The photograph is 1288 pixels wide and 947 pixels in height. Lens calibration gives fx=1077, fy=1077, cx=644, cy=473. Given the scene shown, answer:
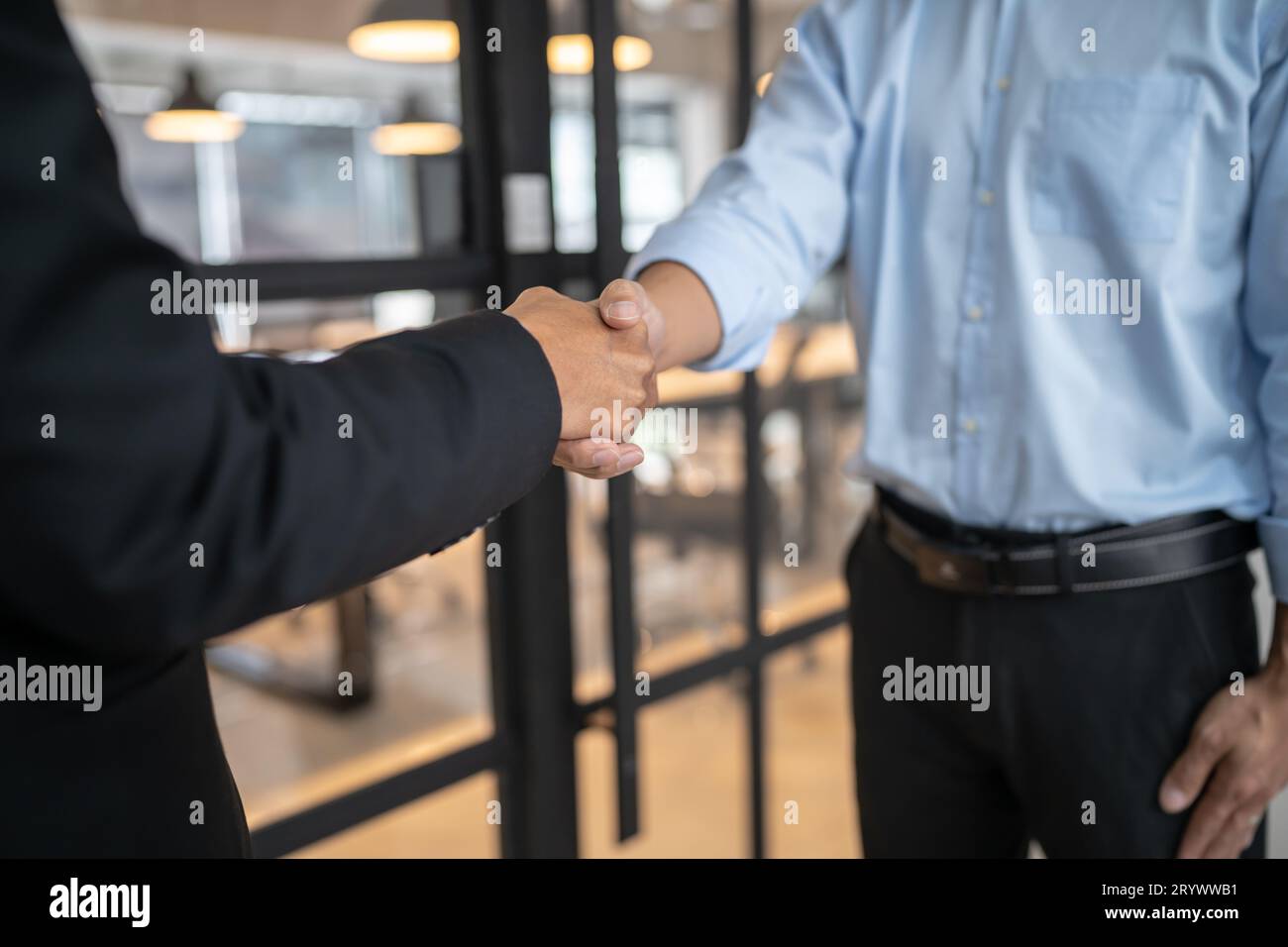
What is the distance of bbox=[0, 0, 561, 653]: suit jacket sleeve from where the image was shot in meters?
0.48

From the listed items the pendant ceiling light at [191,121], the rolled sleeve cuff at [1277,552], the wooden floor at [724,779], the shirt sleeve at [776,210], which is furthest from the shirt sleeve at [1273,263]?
the pendant ceiling light at [191,121]

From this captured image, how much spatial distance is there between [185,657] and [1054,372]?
81 centimetres

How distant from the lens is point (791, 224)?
115 cm

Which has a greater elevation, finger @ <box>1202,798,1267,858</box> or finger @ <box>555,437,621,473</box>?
finger @ <box>555,437,621,473</box>

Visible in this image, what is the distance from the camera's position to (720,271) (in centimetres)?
108

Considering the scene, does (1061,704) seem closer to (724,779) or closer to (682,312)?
(682,312)

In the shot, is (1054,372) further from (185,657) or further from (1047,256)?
(185,657)

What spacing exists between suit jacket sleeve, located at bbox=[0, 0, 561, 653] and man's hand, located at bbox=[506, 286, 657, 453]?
8.0 inches

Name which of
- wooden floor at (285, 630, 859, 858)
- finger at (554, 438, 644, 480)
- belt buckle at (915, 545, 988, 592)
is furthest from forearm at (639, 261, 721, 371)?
wooden floor at (285, 630, 859, 858)

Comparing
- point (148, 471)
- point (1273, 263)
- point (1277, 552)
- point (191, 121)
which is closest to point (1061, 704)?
point (1277, 552)

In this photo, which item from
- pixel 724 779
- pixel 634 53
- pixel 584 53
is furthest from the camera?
Answer: pixel 724 779

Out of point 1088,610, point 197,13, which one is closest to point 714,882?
point 1088,610

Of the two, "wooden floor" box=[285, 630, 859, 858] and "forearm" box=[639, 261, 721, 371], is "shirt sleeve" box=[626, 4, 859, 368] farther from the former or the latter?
"wooden floor" box=[285, 630, 859, 858]

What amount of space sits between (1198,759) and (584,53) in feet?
4.19
